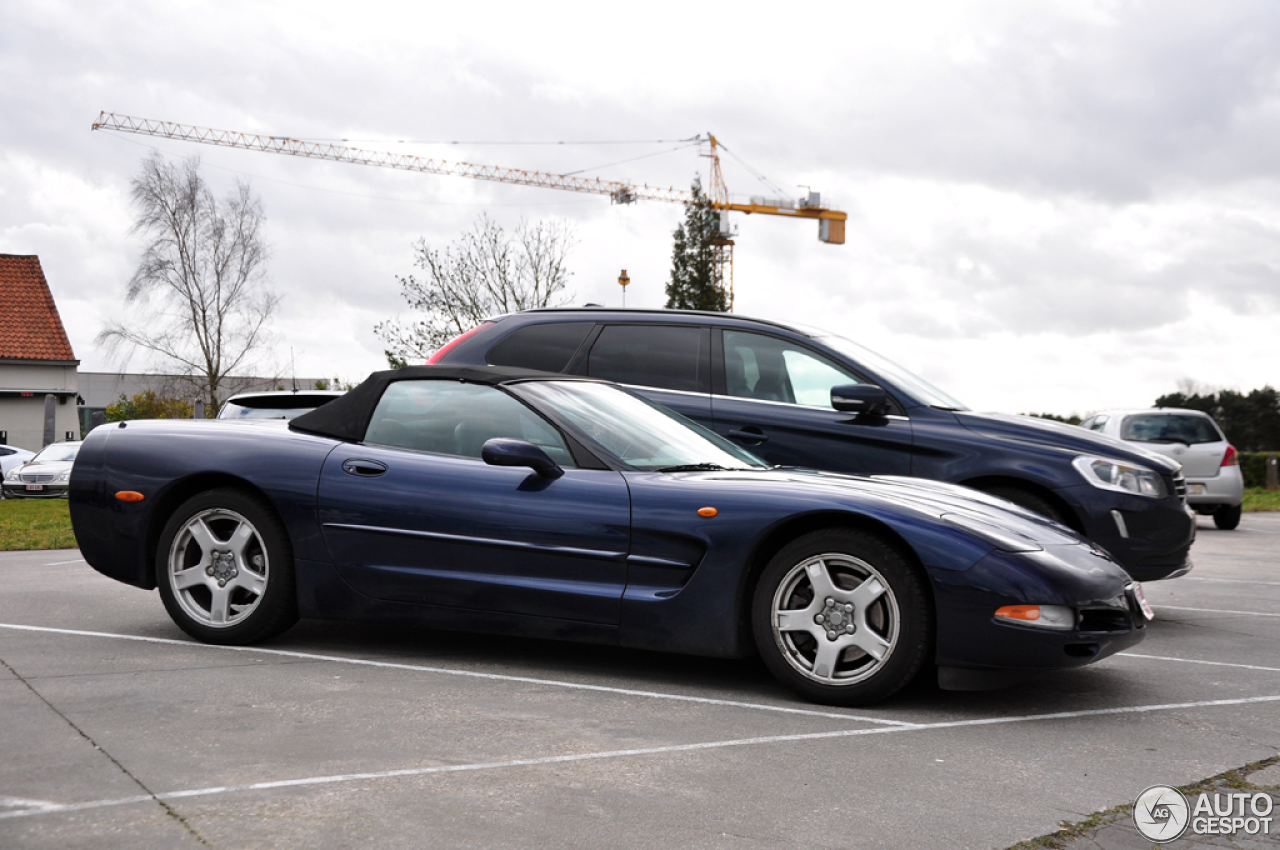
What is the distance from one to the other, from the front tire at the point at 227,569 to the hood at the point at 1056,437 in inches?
153

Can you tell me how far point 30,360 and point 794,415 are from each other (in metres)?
36.6

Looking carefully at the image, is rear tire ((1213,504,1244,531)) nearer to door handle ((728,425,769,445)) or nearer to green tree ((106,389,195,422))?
door handle ((728,425,769,445))

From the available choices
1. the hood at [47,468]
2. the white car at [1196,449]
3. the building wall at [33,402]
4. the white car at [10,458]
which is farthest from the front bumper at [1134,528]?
the building wall at [33,402]

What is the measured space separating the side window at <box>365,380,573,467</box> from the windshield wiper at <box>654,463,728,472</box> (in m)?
0.43

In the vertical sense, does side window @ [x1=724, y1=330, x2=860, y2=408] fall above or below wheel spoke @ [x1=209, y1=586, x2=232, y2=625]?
above

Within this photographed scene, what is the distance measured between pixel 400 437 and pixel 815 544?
203 cm

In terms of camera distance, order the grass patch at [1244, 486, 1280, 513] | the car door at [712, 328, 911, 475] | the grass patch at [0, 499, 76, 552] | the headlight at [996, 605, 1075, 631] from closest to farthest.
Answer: the headlight at [996, 605, 1075, 631]
the car door at [712, 328, 911, 475]
the grass patch at [0, 499, 76, 552]
the grass patch at [1244, 486, 1280, 513]

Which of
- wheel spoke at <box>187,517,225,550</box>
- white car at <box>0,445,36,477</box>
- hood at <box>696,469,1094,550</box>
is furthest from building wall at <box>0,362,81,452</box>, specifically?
hood at <box>696,469,1094,550</box>

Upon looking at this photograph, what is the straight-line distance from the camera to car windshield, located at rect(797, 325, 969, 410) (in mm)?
7211

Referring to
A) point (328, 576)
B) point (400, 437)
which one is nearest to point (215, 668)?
point (328, 576)

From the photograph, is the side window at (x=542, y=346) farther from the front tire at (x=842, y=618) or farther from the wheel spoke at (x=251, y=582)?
the front tire at (x=842, y=618)

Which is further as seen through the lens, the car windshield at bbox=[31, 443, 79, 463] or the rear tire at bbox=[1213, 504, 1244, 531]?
the car windshield at bbox=[31, 443, 79, 463]

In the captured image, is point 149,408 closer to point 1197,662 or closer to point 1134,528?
point 1134,528

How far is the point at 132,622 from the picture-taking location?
251 inches
